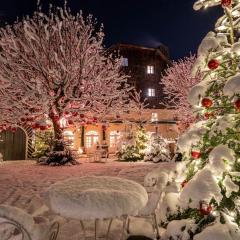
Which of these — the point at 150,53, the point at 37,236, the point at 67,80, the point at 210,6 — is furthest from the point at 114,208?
the point at 150,53

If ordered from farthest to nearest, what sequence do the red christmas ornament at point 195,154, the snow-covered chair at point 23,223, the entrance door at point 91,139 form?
the entrance door at point 91,139 < the red christmas ornament at point 195,154 < the snow-covered chair at point 23,223

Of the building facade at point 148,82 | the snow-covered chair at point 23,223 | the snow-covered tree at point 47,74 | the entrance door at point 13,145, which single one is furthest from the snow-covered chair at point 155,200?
the building facade at point 148,82

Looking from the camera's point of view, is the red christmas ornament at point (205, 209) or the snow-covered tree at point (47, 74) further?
the snow-covered tree at point (47, 74)

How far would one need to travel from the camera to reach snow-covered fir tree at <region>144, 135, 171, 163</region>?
19.0 metres

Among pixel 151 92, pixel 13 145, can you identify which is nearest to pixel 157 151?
pixel 13 145

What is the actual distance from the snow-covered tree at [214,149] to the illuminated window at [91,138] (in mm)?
23338

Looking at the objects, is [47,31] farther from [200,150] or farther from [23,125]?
[200,150]

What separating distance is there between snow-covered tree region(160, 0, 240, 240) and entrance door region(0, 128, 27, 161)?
18.4 meters

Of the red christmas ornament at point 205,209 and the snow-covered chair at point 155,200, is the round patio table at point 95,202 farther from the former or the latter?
the red christmas ornament at point 205,209

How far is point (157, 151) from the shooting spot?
19.5m

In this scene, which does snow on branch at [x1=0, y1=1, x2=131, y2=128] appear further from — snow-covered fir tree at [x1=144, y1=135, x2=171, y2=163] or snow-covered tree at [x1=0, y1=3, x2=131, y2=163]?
snow-covered fir tree at [x1=144, y1=135, x2=171, y2=163]

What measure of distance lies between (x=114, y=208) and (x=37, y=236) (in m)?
0.92

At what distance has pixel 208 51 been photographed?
3943mm

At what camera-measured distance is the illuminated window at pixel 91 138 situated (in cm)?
2747
